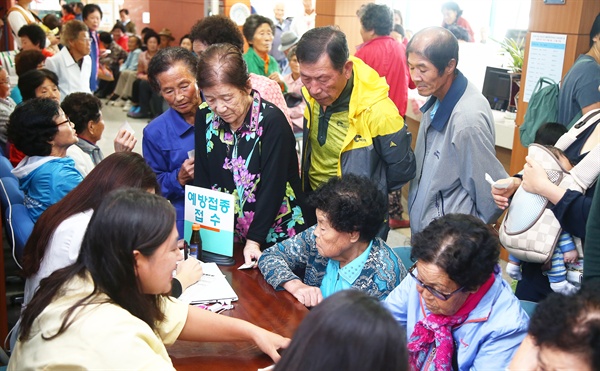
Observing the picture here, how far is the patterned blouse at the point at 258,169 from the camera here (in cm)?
243

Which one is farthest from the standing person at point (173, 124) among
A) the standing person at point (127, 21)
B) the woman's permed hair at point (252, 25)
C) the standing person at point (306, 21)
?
the standing person at point (127, 21)

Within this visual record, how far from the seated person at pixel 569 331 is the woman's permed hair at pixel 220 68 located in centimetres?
140

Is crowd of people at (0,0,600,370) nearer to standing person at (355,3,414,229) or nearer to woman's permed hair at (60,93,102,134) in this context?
woman's permed hair at (60,93,102,134)

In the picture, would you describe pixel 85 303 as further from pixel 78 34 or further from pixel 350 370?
pixel 78 34

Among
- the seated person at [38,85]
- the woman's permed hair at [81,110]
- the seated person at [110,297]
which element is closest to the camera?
the seated person at [110,297]

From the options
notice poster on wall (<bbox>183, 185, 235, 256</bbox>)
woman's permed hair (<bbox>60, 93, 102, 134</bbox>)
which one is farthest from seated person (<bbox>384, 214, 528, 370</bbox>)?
woman's permed hair (<bbox>60, 93, 102, 134</bbox>)

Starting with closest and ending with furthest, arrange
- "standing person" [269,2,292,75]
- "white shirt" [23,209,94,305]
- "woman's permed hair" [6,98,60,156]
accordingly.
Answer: "white shirt" [23,209,94,305] → "woman's permed hair" [6,98,60,156] → "standing person" [269,2,292,75]

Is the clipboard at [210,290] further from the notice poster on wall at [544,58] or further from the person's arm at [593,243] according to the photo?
the notice poster on wall at [544,58]

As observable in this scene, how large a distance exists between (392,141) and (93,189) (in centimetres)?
115

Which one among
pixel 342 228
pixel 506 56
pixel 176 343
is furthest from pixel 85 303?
pixel 506 56

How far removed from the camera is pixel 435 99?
104 inches

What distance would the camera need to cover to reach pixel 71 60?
Answer: 5488mm

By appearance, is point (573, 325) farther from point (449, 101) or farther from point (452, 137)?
point (449, 101)

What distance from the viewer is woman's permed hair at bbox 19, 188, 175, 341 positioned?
148cm
